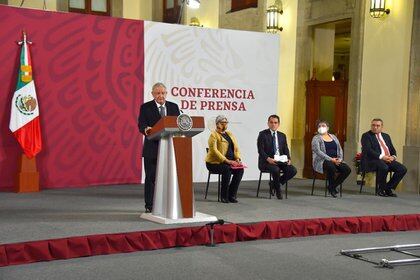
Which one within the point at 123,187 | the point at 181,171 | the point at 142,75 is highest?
the point at 142,75

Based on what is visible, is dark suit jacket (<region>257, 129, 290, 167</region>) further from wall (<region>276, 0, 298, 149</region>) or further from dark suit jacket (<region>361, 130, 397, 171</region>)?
wall (<region>276, 0, 298, 149</region>)

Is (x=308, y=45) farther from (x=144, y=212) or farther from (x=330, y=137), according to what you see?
(x=144, y=212)

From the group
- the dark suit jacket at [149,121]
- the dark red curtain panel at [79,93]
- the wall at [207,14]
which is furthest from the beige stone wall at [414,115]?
the wall at [207,14]

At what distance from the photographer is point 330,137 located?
289 inches

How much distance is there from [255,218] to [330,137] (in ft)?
7.53

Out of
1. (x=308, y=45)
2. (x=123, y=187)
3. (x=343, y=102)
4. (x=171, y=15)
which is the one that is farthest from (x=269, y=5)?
(x=123, y=187)

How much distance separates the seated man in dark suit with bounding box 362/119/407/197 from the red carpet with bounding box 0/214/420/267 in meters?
1.40

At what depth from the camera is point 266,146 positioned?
22.8 ft

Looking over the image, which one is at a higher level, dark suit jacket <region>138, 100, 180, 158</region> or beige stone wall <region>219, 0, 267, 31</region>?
beige stone wall <region>219, 0, 267, 31</region>

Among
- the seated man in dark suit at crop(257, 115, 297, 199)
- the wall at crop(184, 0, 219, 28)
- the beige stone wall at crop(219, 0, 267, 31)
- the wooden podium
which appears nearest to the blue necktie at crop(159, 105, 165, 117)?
the wooden podium

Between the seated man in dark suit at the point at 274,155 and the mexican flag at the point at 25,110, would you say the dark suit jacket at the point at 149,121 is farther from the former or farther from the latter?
the mexican flag at the point at 25,110

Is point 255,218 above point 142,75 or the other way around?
the other way around

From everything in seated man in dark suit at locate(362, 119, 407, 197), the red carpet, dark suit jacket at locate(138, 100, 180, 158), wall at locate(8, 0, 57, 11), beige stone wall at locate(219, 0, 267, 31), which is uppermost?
wall at locate(8, 0, 57, 11)

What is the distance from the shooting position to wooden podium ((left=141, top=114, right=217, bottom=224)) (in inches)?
201
